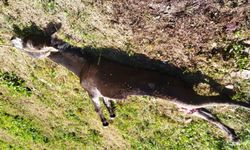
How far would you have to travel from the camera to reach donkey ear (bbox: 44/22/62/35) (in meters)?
8.16

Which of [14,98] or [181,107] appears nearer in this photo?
[181,107]

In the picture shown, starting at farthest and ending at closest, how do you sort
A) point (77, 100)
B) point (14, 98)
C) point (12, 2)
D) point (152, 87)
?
point (14, 98) → point (77, 100) → point (12, 2) → point (152, 87)

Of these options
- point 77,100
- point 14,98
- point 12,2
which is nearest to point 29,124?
point 14,98

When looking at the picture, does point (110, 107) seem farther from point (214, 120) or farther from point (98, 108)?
point (214, 120)

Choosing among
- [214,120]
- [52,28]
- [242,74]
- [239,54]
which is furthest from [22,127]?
[239,54]

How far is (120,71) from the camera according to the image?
782 cm

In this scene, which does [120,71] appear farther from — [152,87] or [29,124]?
[29,124]

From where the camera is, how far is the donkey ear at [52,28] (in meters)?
8.16

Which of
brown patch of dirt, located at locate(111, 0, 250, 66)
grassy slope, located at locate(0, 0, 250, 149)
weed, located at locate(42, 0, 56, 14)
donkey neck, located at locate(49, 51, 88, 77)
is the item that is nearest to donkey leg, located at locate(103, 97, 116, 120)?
grassy slope, located at locate(0, 0, 250, 149)

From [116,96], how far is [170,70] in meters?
1.17

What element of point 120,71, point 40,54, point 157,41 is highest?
point 157,41

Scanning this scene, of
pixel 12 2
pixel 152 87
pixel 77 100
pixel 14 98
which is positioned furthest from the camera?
pixel 14 98

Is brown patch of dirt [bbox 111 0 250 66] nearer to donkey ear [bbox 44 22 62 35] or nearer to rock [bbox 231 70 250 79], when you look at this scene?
rock [bbox 231 70 250 79]

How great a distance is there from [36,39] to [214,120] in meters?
3.91
